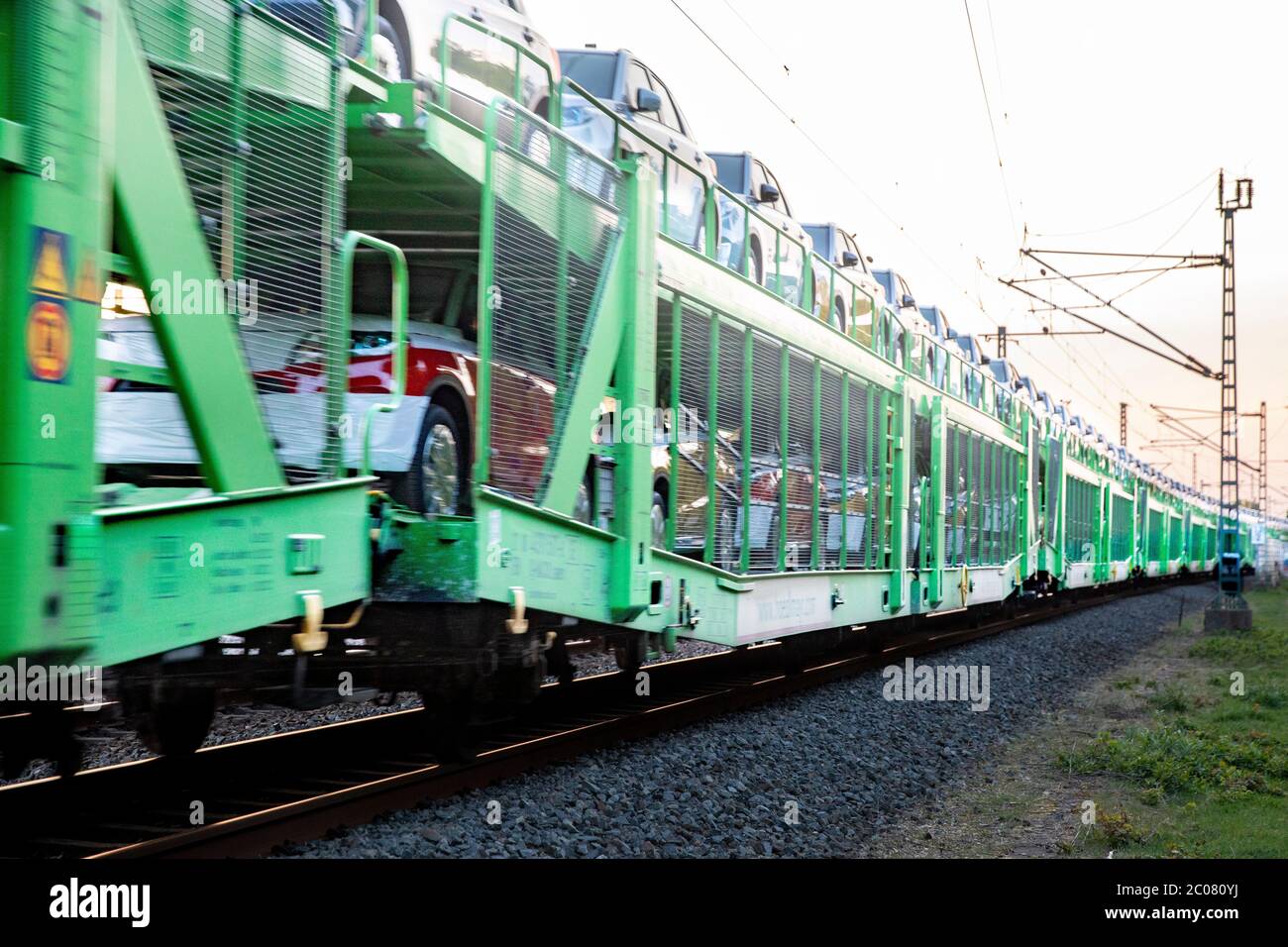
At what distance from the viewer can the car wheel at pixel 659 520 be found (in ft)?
30.0

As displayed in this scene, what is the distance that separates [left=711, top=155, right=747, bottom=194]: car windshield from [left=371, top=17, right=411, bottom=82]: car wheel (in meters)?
9.91

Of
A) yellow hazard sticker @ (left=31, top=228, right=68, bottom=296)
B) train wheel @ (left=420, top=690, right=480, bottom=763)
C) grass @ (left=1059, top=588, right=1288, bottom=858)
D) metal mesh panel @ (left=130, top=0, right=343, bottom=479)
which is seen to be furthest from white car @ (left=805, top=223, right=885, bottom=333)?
yellow hazard sticker @ (left=31, top=228, right=68, bottom=296)

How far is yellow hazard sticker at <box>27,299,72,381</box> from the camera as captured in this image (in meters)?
3.84

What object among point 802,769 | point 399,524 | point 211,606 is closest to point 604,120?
point 399,524

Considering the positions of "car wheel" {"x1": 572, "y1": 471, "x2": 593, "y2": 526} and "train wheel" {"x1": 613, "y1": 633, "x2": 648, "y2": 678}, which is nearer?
"car wheel" {"x1": 572, "y1": 471, "x2": 593, "y2": 526}

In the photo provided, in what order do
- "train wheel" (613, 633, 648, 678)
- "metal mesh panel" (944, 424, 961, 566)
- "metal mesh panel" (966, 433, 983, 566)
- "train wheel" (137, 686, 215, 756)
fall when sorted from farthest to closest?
"metal mesh panel" (966, 433, 983, 566)
"metal mesh panel" (944, 424, 961, 566)
"train wheel" (613, 633, 648, 678)
"train wheel" (137, 686, 215, 756)

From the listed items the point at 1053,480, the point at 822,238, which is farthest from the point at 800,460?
the point at 1053,480

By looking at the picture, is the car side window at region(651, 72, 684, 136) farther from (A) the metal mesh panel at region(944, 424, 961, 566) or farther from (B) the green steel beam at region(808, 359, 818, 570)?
(A) the metal mesh panel at region(944, 424, 961, 566)

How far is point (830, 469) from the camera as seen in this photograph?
41.6ft

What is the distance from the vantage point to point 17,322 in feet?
12.5

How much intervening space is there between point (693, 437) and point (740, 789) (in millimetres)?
2813

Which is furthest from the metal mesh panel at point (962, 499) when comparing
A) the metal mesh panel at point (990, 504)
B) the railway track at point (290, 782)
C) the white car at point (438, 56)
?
the white car at point (438, 56)

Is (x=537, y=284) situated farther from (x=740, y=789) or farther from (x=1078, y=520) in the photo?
(x=1078, y=520)
